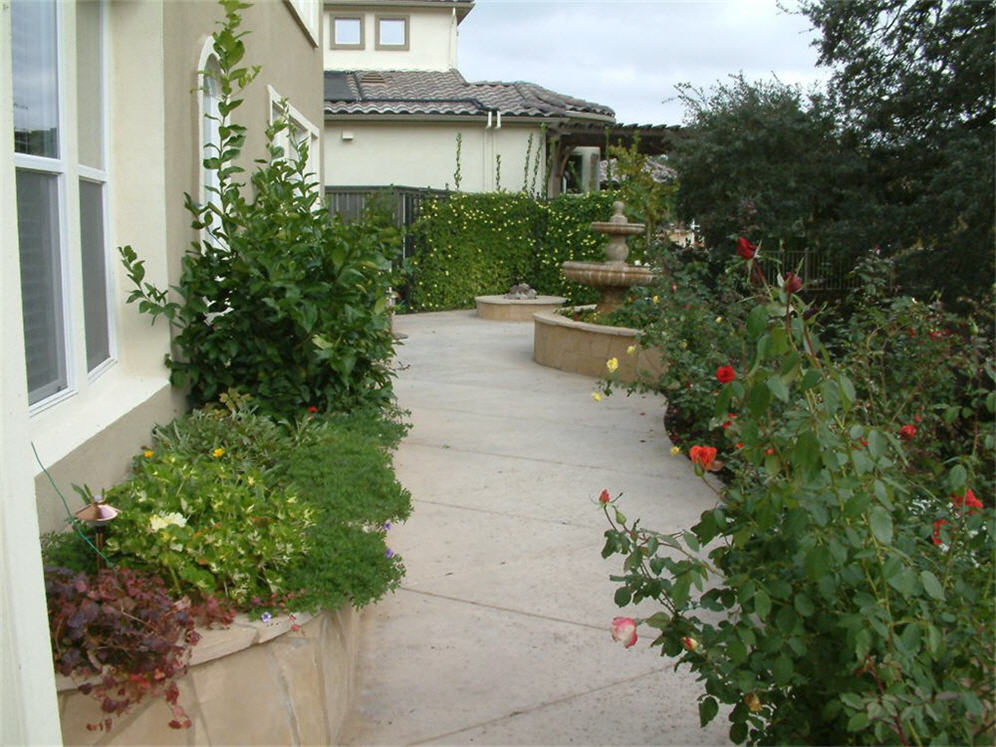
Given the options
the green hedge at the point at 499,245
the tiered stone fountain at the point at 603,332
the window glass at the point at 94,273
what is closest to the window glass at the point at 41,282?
the window glass at the point at 94,273

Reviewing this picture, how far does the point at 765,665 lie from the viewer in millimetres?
2465

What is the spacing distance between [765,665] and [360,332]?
151 inches

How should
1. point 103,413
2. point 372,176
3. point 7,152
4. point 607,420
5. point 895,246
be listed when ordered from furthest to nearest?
1. point 372,176
2. point 895,246
3. point 607,420
4. point 103,413
5. point 7,152

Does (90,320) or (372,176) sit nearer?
(90,320)

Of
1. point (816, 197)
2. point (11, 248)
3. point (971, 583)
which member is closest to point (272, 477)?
point (11, 248)

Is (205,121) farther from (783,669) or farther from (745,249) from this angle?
(783,669)

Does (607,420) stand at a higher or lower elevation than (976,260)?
lower

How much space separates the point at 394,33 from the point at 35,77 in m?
24.1

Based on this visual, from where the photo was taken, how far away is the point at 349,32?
26516 millimetres

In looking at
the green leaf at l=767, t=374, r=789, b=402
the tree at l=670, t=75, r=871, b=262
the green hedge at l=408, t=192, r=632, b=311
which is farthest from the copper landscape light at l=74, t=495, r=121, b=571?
the green hedge at l=408, t=192, r=632, b=311

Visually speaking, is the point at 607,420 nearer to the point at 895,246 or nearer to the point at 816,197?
the point at 895,246

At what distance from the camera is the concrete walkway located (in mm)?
3699

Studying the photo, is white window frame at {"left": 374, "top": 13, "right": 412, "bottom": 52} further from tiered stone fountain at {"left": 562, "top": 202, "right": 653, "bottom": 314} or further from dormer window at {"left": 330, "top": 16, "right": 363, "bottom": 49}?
tiered stone fountain at {"left": 562, "top": 202, "right": 653, "bottom": 314}

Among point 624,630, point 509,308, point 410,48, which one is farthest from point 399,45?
point 624,630
